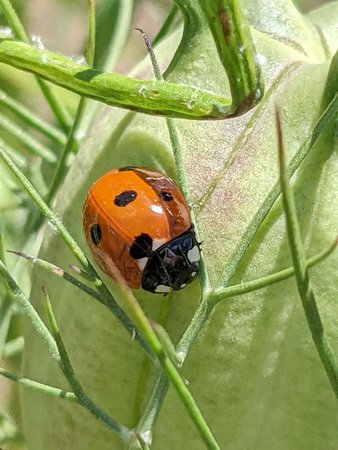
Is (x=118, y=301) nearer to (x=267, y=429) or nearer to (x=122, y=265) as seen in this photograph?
(x=122, y=265)

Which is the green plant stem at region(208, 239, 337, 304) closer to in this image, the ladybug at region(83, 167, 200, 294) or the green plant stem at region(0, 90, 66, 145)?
the ladybug at region(83, 167, 200, 294)

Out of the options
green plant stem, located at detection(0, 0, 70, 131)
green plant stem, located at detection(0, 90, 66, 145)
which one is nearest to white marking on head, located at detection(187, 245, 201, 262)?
green plant stem, located at detection(0, 0, 70, 131)

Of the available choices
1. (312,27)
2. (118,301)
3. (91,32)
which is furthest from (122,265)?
(312,27)

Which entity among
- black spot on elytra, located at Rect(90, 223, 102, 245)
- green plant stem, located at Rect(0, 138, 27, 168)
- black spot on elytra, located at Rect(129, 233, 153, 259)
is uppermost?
black spot on elytra, located at Rect(90, 223, 102, 245)

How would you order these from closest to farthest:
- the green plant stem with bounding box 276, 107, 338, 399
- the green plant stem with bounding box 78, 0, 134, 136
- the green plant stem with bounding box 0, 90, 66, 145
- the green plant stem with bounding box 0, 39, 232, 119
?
the green plant stem with bounding box 276, 107, 338, 399 → the green plant stem with bounding box 0, 39, 232, 119 → the green plant stem with bounding box 0, 90, 66, 145 → the green plant stem with bounding box 78, 0, 134, 136

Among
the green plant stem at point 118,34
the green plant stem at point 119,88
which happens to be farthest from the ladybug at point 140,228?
the green plant stem at point 118,34

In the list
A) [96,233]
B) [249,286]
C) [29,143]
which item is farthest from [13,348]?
[249,286]

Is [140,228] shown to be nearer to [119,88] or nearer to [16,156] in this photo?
[119,88]
